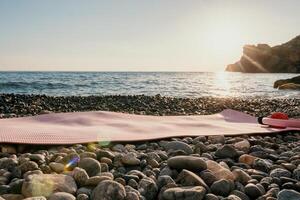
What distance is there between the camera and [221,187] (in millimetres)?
2406

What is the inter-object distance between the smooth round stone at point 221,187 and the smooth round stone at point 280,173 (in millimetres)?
519

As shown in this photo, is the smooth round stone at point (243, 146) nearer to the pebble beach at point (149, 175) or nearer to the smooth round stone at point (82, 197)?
the pebble beach at point (149, 175)

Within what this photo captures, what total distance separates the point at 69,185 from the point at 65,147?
1379 millimetres

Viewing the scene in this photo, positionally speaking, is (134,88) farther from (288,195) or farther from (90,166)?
(288,195)

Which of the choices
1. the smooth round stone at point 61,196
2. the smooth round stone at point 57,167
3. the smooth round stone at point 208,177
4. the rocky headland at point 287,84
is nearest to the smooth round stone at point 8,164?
the smooth round stone at point 57,167

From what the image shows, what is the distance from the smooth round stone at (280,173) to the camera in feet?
9.08

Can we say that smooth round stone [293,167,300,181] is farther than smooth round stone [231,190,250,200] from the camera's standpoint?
Yes

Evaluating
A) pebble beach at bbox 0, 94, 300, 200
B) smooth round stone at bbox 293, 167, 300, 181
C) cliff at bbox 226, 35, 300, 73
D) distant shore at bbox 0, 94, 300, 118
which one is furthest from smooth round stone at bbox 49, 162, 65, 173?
cliff at bbox 226, 35, 300, 73

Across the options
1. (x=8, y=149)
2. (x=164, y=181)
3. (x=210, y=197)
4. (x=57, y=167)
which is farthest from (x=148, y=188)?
(x=8, y=149)

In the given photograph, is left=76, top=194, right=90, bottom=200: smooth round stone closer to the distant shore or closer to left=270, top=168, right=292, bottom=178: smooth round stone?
left=270, top=168, right=292, bottom=178: smooth round stone

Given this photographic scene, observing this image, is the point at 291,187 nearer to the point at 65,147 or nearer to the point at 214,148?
the point at 214,148

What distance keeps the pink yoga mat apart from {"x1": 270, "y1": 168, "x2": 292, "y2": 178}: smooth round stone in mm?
1597

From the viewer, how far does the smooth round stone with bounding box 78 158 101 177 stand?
260cm

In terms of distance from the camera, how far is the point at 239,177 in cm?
267
